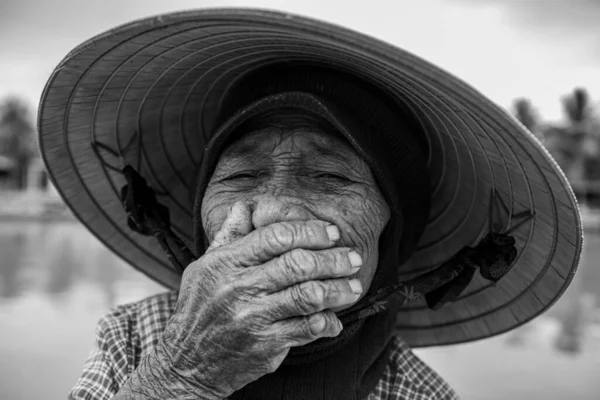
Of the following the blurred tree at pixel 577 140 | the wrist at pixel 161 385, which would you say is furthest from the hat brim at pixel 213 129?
the blurred tree at pixel 577 140

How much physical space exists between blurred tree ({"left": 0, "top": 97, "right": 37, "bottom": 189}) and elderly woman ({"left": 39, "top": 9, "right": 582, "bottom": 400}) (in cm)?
5076

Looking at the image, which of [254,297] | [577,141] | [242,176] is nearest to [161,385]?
[254,297]

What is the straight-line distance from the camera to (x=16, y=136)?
157ft

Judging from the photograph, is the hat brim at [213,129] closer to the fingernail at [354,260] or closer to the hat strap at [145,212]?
the hat strap at [145,212]

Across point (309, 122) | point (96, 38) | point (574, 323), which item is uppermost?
point (96, 38)

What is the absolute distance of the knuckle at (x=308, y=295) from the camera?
1.11 meters

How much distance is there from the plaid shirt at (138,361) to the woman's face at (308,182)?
41 centimetres

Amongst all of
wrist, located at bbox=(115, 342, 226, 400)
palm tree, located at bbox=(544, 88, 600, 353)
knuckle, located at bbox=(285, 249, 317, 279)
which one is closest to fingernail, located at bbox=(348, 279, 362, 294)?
knuckle, located at bbox=(285, 249, 317, 279)

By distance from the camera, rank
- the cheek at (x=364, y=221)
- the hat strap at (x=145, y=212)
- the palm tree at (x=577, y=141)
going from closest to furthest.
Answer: the cheek at (x=364, y=221) → the hat strap at (x=145, y=212) → the palm tree at (x=577, y=141)

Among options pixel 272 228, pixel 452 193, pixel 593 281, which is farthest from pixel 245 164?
pixel 593 281

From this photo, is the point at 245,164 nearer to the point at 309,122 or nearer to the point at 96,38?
the point at 309,122

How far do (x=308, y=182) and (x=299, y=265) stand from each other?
361 mm

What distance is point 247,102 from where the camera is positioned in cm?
161

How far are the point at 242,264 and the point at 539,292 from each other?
3.31 feet
